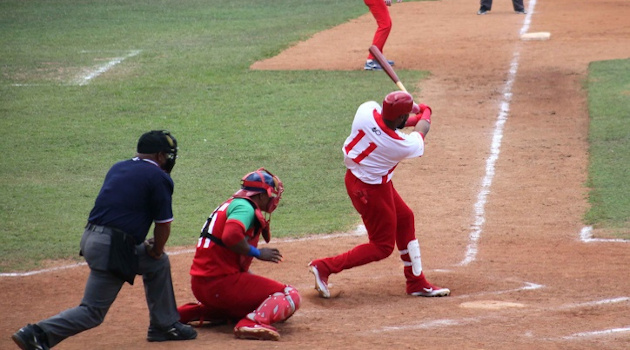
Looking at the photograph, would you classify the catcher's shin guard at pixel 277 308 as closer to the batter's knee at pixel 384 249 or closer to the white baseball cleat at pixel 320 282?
the white baseball cleat at pixel 320 282

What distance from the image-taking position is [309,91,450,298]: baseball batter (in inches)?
313

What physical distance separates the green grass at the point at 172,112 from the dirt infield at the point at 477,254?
98 centimetres

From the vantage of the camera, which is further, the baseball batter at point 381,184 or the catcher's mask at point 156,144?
the baseball batter at point 381,184

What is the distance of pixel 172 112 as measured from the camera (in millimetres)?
15672

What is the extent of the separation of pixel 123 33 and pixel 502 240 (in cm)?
1415

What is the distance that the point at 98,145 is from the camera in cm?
1398

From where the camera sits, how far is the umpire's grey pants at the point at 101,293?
652cm

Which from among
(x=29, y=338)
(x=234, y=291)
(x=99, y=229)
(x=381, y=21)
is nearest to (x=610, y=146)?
(x=381, y=21)

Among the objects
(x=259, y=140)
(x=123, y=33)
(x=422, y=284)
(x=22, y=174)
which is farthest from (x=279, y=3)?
(x=422, y=284)

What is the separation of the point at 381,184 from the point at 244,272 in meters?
1.48

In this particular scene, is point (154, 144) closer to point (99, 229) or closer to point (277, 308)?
point (99, 229)

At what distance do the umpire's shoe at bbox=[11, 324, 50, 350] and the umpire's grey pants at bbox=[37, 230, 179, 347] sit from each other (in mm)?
55

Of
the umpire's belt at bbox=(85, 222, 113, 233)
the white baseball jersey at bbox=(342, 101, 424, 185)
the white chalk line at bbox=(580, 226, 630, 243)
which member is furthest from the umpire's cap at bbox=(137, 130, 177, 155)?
the white chalk line at bbox=(580, 226, 630, 243)

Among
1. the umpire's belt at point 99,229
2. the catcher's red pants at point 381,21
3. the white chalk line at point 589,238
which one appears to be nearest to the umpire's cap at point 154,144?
the umpire's belt at point 99,229
